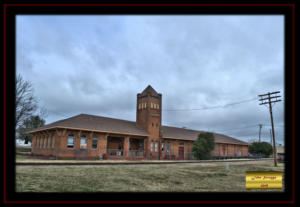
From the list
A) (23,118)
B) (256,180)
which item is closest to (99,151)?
(23,118)

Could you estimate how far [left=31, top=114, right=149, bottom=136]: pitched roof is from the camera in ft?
100

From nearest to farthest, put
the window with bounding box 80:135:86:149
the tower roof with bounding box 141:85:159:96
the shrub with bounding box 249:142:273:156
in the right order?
the window with bounding box 80:135:86:149 → the tower roof with bounding box 141:85:159:96 → the shrub with bounding box 249:142:273:156

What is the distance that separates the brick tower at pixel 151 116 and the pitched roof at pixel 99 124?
1339mm

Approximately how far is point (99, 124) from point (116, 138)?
467 centimetres

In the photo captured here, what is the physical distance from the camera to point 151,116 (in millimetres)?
40094

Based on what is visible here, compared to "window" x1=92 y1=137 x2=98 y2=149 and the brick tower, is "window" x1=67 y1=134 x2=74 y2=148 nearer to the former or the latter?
"window" x1=92 y1=137 x2=98 y2=149

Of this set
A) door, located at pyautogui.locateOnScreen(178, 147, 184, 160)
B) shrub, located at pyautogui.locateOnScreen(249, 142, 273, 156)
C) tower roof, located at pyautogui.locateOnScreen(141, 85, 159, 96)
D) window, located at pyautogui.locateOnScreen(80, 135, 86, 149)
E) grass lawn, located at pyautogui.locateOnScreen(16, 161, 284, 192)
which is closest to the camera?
grass lawn, located at pyautogui.locateOnScreen(16, 161, 284, 192)

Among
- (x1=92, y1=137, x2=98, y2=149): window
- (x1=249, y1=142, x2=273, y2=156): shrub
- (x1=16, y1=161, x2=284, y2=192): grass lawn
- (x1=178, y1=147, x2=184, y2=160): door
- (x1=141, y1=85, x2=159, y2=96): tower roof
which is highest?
(x1=141, y1=85, x2=159, y2=96): tower roof

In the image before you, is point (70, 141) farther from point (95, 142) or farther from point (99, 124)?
point (99, 124)

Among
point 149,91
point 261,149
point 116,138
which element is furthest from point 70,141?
point 261,149

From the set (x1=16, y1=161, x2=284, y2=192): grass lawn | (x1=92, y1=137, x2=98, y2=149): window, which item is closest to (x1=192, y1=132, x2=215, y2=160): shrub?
(x1=92, y1=137, x2=98, y2=149): window

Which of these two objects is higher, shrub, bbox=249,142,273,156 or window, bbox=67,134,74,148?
window, bbox=67,134,74,148
